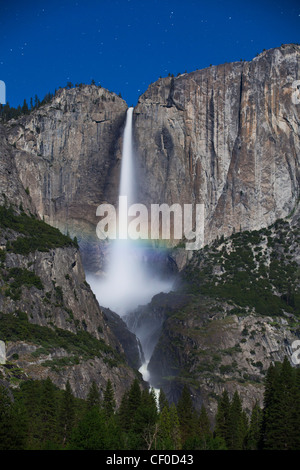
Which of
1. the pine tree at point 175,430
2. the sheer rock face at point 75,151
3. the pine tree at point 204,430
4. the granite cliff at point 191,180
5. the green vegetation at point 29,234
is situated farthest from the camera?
the sheer rock face at point 75,151

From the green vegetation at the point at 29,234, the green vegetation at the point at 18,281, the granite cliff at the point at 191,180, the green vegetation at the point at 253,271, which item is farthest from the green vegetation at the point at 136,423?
the green vegetation at the point at 253,271

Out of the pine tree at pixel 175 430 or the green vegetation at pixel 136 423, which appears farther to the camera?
the pine tree at pixel 175 430

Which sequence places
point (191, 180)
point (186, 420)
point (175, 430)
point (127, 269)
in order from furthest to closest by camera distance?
1. point (127, 269)
2. point (191, 180)
3. point (186, 420)
4. point (175, 430)

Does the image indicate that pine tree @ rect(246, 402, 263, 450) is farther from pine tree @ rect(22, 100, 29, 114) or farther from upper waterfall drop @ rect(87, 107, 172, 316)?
pine tree @ rect(22, 100, 29, 114)

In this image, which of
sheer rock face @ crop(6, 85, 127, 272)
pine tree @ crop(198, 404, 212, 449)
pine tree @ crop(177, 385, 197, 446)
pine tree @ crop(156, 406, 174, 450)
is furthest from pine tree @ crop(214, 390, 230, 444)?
sheer rock face @ crop(6, 85, 127, 272)

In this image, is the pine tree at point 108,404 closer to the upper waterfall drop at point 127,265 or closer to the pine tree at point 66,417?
the pine tree at point 66,417

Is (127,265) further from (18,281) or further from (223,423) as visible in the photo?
(223,423)

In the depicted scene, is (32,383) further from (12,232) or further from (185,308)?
(185,308)

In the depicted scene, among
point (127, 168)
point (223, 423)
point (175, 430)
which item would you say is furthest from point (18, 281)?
point (127, 168)
